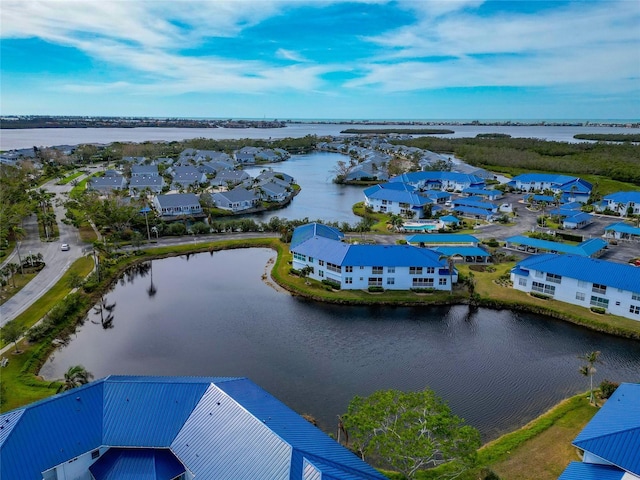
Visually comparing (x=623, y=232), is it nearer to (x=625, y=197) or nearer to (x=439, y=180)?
(x=625, y=197)

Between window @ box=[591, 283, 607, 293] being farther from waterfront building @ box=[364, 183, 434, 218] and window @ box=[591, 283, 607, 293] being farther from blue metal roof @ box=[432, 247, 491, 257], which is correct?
A: waterfront building @ box=[364, 183, 434, 218]

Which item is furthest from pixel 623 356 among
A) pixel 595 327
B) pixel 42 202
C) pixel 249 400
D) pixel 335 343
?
pixel 42 202

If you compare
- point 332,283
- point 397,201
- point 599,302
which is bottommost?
point 332,283

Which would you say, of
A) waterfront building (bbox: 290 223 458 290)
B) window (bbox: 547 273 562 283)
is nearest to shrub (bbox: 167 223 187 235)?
waterfront building (bbox: 290 223 458 290)

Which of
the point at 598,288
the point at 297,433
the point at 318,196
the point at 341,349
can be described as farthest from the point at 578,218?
the point at 297,433

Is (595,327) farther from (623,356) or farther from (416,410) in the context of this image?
(416,410)

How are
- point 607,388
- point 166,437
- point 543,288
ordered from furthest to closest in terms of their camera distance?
point 543,288 < point 607,388 < point 166,437

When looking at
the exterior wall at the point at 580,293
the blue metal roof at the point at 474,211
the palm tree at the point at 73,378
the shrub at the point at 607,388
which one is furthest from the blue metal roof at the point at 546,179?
the palm tree at the point at 73,378
